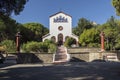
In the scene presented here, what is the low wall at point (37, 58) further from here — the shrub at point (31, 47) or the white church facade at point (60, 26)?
the white church facade at point (60, 26)

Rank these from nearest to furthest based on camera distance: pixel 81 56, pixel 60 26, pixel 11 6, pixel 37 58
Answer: pixel 11 6
pixel 81 56
pixel 37 58
pixel 60 26

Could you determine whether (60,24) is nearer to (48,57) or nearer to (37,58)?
(37,58)

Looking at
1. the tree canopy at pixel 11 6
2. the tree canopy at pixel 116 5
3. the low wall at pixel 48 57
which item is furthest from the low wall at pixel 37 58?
the tree canopy at pixel 11 6

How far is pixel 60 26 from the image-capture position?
7581cm

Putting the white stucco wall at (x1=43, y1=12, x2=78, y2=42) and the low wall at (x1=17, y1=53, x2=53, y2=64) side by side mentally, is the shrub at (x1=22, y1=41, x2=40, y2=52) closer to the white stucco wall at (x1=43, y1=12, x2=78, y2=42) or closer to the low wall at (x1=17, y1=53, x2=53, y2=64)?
the low wall at (x1=17, y1=53, x2=53, y2=64)

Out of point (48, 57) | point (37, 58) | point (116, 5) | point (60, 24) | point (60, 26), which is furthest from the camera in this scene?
point (60, 24)

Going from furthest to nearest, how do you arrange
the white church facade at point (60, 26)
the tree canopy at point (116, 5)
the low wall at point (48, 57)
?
the white church facade at point (60, 26) < the low wall at point (48, 57) < the tree canopy at point (116, 5)

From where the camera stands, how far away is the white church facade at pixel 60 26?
2953 inches

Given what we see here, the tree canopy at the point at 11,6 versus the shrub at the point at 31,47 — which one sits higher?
the tree canopy at the point at 11,6

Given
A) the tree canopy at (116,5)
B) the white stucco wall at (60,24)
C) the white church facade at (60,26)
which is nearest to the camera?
the tree canopy at (116,5)

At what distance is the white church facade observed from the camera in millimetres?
75000

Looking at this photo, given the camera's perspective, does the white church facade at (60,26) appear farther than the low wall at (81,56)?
Yes

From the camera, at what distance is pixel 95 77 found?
13.3 m

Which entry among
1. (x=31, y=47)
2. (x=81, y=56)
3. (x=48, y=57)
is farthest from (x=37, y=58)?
(x=31, y=47)
